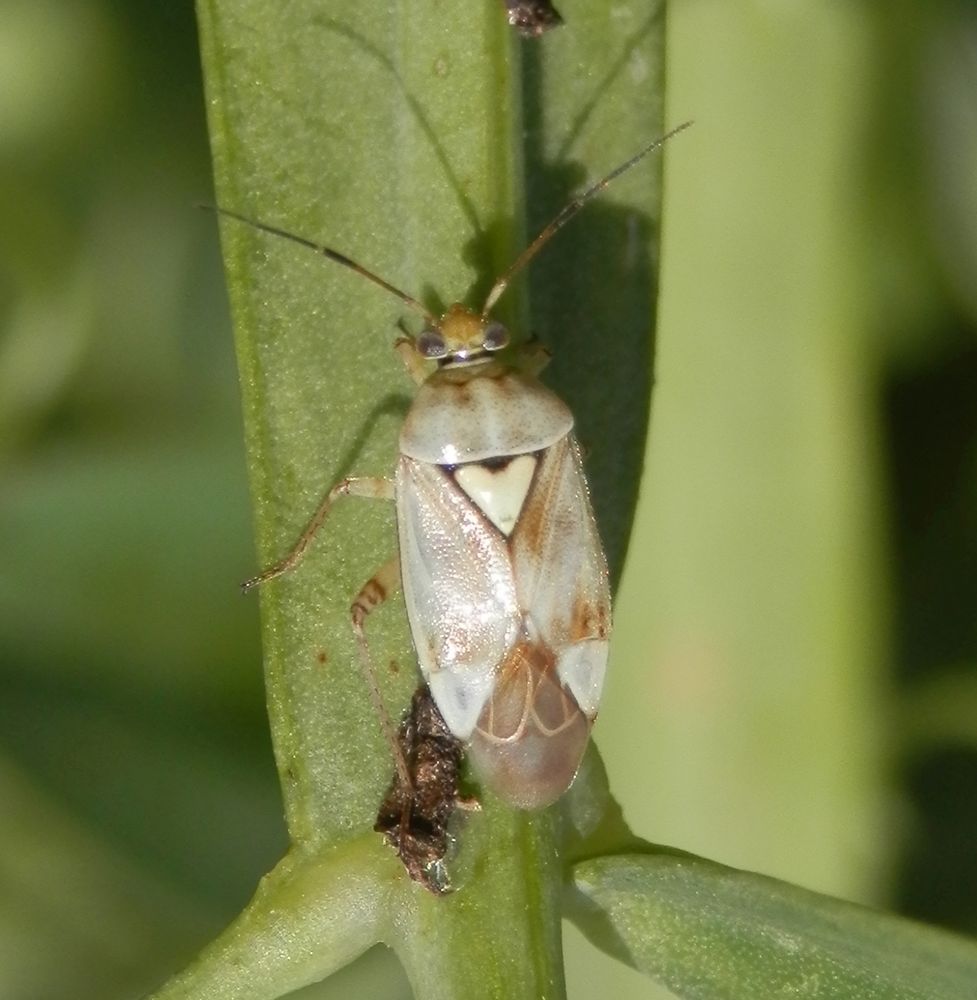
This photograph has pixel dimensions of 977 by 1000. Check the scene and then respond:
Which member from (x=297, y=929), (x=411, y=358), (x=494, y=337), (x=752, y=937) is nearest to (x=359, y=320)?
(x=411, y=358)

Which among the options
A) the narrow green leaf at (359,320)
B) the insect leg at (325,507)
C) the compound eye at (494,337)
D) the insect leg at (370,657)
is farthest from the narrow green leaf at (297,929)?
the compound eye at (494,337)

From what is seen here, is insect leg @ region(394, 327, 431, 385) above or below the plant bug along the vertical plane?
above

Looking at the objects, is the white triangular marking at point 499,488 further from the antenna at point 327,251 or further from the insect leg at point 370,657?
the antenna at point 327,251

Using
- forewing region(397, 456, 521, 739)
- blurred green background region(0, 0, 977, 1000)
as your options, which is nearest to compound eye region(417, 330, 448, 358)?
forewing region(397, 456, 521, 739)

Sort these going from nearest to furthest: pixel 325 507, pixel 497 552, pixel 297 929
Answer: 1. pixel 297 929
2. pixel 325 507
3. pixel 497 552

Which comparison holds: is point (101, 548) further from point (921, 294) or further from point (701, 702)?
point (921, 294)

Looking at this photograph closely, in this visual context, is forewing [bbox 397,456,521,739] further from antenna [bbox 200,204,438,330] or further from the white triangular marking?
antenna [bbox 200,204,438,330]

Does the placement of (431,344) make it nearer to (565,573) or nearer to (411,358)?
(411,358)
